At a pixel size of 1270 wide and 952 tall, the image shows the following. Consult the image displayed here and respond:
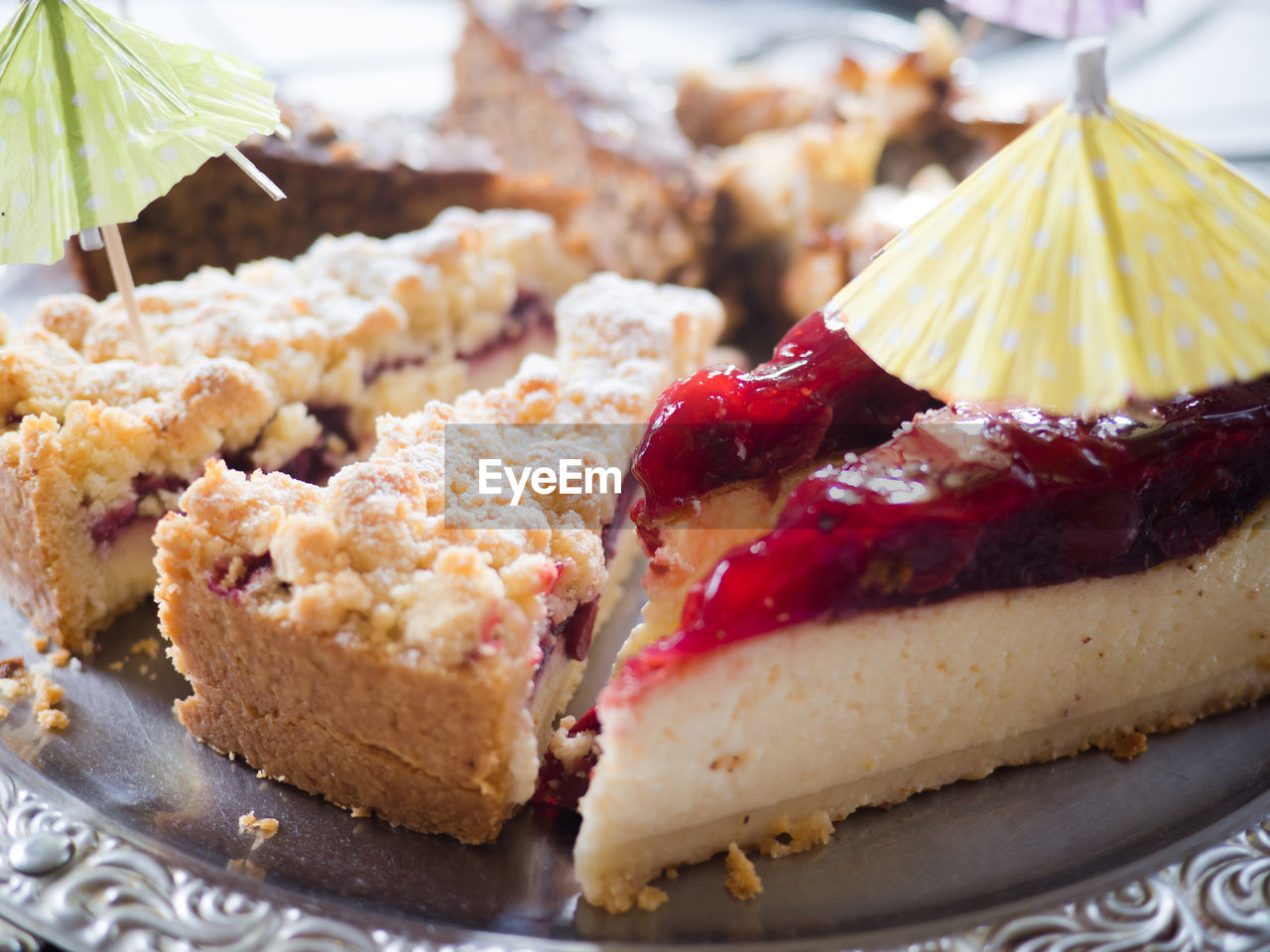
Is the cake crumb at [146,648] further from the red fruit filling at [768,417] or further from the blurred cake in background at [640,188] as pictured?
the blurred cake in background at [640,188]

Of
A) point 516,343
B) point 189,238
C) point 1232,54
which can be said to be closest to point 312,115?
point 189,238

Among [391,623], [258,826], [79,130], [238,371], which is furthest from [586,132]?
[258,826]

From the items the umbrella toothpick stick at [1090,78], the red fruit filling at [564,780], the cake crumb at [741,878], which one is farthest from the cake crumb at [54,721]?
the umbrella toothpick stick at [1090,78]

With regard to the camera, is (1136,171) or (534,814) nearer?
(1136,171)

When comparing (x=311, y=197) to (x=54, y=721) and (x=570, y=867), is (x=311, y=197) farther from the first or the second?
(x=570, y=867)

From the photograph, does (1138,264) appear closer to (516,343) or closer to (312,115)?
(516,343)
